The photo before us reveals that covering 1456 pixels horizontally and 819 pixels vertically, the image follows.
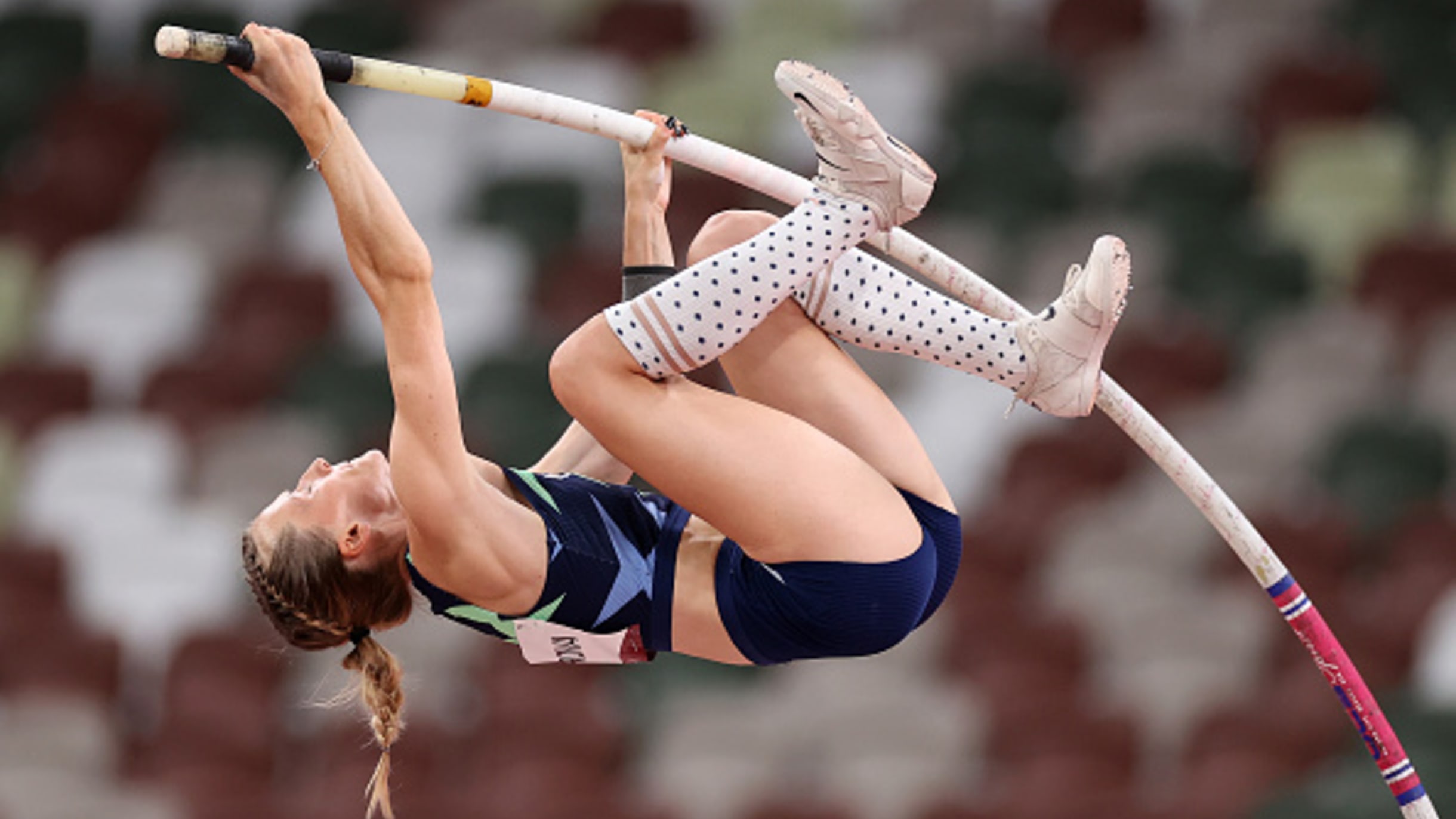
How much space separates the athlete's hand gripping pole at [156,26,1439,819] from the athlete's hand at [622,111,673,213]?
17 millimetres

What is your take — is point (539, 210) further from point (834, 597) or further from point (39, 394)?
point (834, 597)

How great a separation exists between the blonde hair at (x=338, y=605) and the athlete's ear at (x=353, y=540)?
2cm

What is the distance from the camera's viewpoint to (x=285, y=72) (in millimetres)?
2963

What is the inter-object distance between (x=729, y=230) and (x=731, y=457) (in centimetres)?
44

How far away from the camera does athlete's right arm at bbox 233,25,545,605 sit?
298cm

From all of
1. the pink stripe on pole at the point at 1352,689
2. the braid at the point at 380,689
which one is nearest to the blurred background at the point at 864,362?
the pink stripe on pole at the point at 1352,689

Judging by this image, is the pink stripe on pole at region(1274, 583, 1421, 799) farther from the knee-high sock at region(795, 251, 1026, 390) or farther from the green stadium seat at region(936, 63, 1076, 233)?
the green stadium seat at region(936, 63, 1076, 233)

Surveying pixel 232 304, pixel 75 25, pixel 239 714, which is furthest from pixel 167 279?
pixel 239 714

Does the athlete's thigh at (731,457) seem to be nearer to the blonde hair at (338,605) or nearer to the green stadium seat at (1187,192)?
the blonde hair at (338,605)

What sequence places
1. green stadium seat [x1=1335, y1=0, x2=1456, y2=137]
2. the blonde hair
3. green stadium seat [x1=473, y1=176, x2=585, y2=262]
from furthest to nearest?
green stadium seat [x1=473, y1=176, x2=585, y2=262], green stadium seat [x1=1335, y1=0, x2=1456, y2=137], the blonde hair

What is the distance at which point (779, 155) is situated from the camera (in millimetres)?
7883

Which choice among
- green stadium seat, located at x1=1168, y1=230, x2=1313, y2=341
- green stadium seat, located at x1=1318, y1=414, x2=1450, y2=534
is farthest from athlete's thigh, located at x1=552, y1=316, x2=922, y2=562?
green stadium seat, located at x1=1168, y1=230, x2=1313, y2=341

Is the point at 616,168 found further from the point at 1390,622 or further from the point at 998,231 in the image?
the point at 1390,622

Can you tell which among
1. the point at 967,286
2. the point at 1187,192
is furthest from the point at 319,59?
the point at 1187,192
